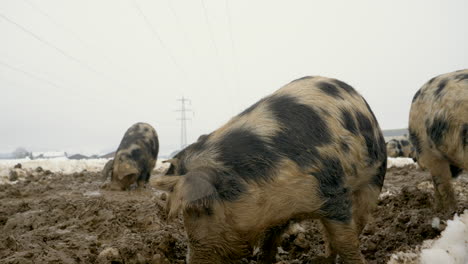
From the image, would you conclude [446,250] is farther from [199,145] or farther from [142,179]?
[142,179]

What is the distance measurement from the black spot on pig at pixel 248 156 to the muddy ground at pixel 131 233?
125 cm

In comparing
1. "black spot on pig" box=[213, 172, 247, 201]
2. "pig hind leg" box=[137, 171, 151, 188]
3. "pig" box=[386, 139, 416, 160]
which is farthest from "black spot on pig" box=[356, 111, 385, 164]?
"pig" box=[386, 139, 416, 160]

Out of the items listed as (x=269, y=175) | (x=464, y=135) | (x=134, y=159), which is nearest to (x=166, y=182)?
(x=269, y=175)

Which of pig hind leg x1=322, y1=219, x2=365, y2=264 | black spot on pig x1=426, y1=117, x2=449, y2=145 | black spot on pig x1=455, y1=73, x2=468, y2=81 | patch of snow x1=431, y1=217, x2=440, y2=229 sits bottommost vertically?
patch of snow x1=431, y1=217, x2=440, y2=229

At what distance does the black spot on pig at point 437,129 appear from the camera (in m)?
4.45

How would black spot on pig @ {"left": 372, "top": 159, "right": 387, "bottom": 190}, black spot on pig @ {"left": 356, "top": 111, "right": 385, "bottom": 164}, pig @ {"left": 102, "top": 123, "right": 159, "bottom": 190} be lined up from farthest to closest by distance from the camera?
pig @ {"left": 102, "top": 123, "right": 159, "bottom": 190} → black spot on pig @ {"left": 372, "top": 159, "right": 387, "bottom": 190} → black spot on pig @ {"left": 356, "top": 111, "right": 385, "bottom": 164}

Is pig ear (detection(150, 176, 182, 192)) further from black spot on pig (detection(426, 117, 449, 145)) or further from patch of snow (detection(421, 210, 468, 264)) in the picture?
black spot on pig (detection(426, 117, 449, 145))

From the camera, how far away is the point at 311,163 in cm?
295

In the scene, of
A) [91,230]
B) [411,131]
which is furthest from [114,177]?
[411,131]

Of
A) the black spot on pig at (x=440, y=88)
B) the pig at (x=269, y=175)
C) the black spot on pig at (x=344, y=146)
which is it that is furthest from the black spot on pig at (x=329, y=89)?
the black spot on pig at (x=440, y=88)

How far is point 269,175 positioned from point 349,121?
1114 millimetres

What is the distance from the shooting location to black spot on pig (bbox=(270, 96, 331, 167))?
2.96m

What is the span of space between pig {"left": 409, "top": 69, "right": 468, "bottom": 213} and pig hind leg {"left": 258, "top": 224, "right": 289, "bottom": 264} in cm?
233

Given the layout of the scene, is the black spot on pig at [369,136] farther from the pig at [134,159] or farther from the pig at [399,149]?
the pig at [399,149]
